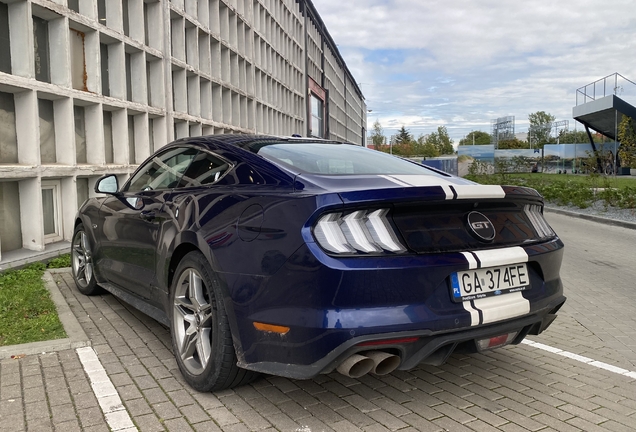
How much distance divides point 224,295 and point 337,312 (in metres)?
0.71

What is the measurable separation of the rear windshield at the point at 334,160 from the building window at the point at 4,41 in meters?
4.50

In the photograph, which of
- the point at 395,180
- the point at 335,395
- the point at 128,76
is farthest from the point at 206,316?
the point at 128,76

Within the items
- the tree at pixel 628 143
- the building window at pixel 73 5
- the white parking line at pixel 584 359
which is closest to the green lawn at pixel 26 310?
the white parking line at pixel 584 359

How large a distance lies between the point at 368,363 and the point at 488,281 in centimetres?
76

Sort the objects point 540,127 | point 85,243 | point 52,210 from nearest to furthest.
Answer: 1. point 85,243
2. point 52,210
3. point 540,127

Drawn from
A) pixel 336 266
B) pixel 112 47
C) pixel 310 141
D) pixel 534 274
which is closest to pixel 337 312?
pixel 336 266

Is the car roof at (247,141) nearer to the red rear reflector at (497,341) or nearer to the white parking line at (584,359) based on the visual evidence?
the red rear reflector at (497,341)

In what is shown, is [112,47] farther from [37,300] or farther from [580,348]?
[580,348]

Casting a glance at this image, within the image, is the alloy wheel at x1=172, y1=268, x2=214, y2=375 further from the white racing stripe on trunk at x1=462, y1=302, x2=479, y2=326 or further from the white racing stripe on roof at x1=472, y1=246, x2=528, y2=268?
the white racing stripe on roof at x1=472, y1=246, x2=528, y2=268

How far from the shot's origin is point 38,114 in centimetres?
676

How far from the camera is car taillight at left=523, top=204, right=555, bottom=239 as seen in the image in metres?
3.15

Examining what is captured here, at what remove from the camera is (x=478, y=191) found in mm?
2768

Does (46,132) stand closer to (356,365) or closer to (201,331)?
(201,331)

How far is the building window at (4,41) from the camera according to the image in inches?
248
